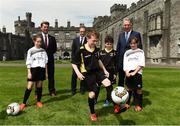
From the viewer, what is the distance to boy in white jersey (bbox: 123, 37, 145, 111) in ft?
28.2

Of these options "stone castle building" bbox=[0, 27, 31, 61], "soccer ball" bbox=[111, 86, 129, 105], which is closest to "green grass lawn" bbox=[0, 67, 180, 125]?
"soccer ball" bbox=[111, 86, 129, 105]

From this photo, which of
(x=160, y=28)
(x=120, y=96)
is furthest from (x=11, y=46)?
(x=120, y=96)

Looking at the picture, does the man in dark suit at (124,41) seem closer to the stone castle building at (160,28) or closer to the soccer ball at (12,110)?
the soccer ball at (12,110)

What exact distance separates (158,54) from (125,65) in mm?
34692

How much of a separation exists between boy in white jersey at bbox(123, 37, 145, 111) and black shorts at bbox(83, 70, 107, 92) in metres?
1.04

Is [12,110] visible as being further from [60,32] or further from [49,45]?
[60,32]

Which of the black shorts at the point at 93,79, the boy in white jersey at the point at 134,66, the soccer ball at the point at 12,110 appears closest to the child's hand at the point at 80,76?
the black shorts at the point at 93,79

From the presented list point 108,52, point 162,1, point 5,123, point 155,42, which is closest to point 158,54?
point 155,42

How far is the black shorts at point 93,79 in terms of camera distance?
7.73 metres

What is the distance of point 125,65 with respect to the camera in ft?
28.7

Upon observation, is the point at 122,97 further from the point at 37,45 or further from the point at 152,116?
the point at 37,45

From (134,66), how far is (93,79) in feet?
4.73

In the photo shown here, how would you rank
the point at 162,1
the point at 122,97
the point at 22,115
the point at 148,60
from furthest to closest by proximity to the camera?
1. the point at 148,60
2. the point at 162,1
3. the point at 22,115
4. the point at 122,97

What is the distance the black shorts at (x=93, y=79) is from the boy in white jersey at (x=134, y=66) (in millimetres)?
1039
